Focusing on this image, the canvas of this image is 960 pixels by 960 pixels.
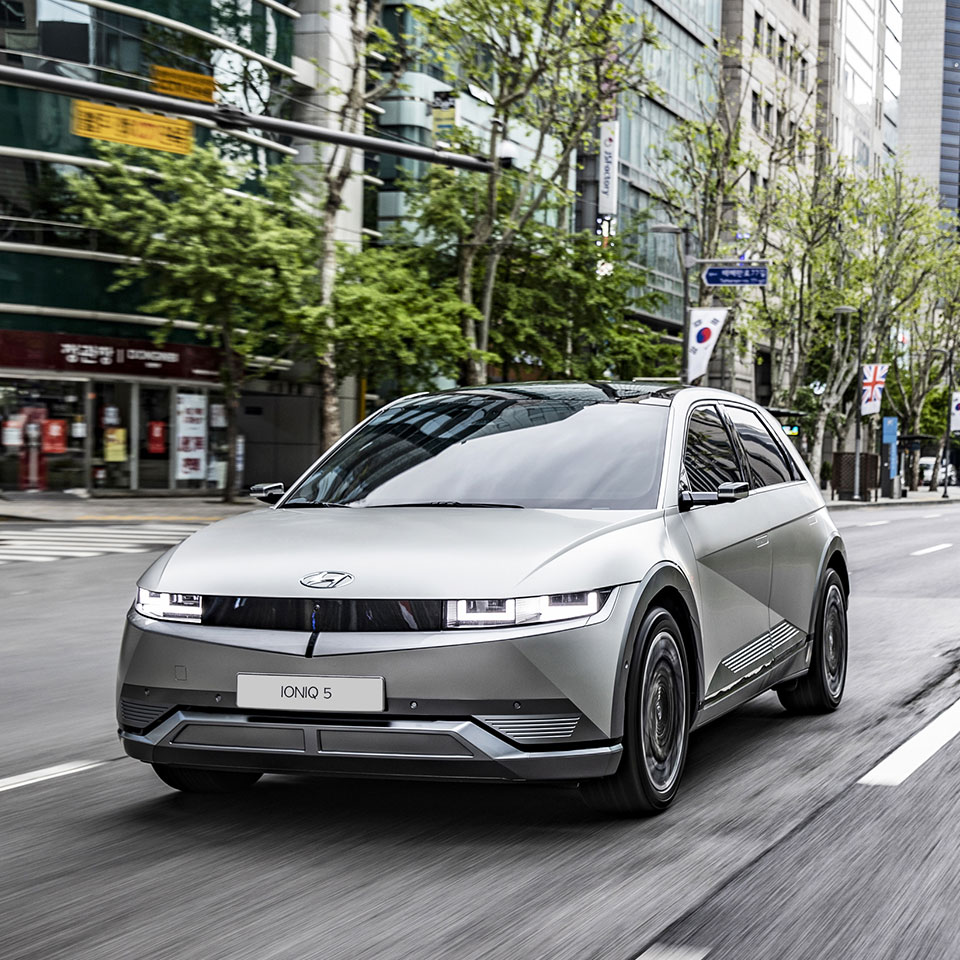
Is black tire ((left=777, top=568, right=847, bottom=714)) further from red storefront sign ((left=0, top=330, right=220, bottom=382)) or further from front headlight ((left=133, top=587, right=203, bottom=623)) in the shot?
red storefront sign ((left=0, top=330, right=220, bottom=382))

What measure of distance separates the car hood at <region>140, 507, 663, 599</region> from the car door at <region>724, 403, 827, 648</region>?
4.76 feet

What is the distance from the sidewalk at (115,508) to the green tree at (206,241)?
63.6 inches

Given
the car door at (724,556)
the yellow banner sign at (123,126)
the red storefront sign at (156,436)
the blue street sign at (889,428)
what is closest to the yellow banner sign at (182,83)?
the yellow banner sign at (123,126)

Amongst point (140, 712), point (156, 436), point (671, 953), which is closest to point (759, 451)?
point (140, 712)

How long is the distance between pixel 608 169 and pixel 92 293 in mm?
23729

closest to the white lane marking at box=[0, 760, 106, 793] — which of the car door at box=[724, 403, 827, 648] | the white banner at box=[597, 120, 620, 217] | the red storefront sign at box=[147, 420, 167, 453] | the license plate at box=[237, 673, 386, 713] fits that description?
the license plate at box=[237, 673, 386, 713]

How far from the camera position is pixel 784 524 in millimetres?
6723

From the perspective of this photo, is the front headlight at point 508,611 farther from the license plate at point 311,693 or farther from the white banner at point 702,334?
the white banner at point 702,334

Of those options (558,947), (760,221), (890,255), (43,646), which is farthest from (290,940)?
(890,255)

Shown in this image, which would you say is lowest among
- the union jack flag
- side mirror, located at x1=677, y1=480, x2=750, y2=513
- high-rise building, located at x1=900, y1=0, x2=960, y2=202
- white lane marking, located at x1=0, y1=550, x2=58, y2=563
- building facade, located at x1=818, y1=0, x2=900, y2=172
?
white lane marking, located at x1=0, y1=550, x2=58, y2=563

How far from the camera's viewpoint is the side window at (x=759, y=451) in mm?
6801

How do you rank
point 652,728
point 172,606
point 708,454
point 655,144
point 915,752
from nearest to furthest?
point 172,606
point 652,728
point 708,454
point 915,752
point 655,144

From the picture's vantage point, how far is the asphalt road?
374cm

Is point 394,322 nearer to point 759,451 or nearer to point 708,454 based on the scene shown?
point 759,451
